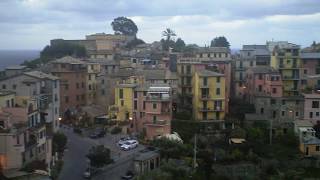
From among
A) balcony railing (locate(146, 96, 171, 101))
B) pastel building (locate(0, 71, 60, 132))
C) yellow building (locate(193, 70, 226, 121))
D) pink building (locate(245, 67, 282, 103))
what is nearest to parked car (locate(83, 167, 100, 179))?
pastel building (locate(0, 71, 60, 132))

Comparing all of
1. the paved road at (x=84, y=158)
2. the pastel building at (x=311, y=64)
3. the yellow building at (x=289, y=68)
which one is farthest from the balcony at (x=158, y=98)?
the pastel building at (x=311, y=64)

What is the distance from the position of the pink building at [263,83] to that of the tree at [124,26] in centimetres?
5327

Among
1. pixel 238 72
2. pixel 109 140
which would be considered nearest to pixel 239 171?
pixel 109 140

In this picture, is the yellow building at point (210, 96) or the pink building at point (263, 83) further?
the pink building at point (263, 83)

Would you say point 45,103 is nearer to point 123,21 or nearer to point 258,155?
point 258,155

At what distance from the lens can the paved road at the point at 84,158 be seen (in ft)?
122

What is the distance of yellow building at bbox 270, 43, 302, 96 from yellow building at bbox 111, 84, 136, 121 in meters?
17.6

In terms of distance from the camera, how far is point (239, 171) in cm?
3994

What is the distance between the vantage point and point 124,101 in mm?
49375

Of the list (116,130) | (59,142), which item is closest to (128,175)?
(59,142)

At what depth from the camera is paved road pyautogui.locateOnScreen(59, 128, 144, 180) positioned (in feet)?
122

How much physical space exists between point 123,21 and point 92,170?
74.8 meters

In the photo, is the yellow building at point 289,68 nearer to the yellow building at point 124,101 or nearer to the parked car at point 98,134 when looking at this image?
the yellow building at point 124,101

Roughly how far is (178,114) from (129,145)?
28.7 ft
